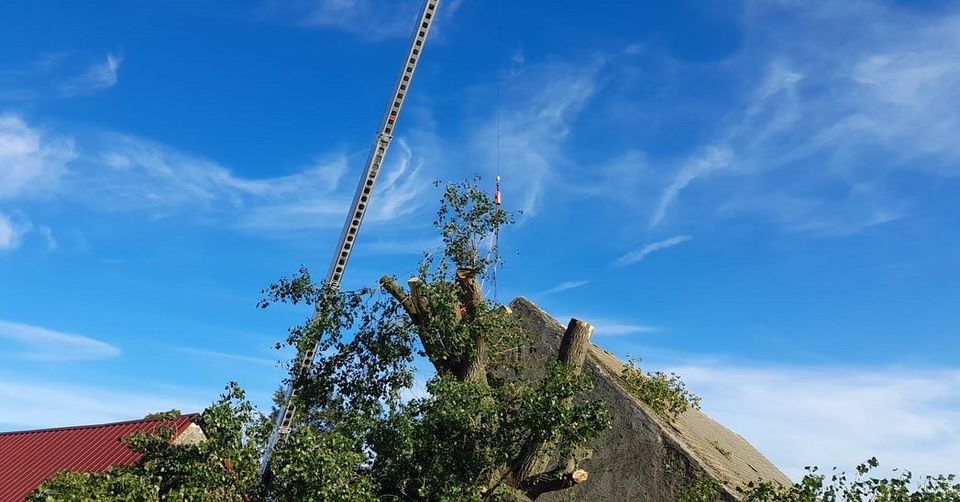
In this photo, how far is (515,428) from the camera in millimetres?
13812

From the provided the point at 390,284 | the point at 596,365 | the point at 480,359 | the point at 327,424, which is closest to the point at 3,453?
the point at 327,424

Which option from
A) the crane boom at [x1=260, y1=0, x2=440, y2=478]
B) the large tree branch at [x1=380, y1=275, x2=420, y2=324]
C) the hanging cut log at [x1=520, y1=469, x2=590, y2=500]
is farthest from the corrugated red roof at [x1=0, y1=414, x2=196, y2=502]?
the hanging cut log at [x1=520, y1=469, x2=590, y2=500]

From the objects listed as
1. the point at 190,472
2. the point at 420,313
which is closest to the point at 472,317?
the point at 420,313

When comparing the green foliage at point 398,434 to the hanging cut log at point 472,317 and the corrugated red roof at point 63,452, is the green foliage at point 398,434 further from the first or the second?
the corrugated red roof at point 63,452

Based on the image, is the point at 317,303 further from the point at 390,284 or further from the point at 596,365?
the point at 596,365

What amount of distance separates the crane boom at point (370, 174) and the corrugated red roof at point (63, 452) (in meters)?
3.00

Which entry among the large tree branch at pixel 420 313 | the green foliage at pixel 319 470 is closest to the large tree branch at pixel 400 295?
the large tree branch at pixel 420 313

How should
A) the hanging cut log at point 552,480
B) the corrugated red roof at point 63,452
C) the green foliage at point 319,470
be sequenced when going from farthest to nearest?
1. the corrugated red roof at point 63,452
2. the hanging cut log at point 552,480
3. the green foliage at point 319,470

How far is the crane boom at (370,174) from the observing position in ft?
54.1

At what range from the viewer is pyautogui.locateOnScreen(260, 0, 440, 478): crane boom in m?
16.5

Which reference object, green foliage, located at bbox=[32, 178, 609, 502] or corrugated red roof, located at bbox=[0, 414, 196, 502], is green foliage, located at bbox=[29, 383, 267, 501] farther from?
corrugated red roof, located at bbox=[0, 414, 196, 502]

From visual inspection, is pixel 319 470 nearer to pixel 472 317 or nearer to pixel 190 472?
pixel 190 472

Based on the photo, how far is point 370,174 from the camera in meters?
Answer: 16.7

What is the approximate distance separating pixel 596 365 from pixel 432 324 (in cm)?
359
